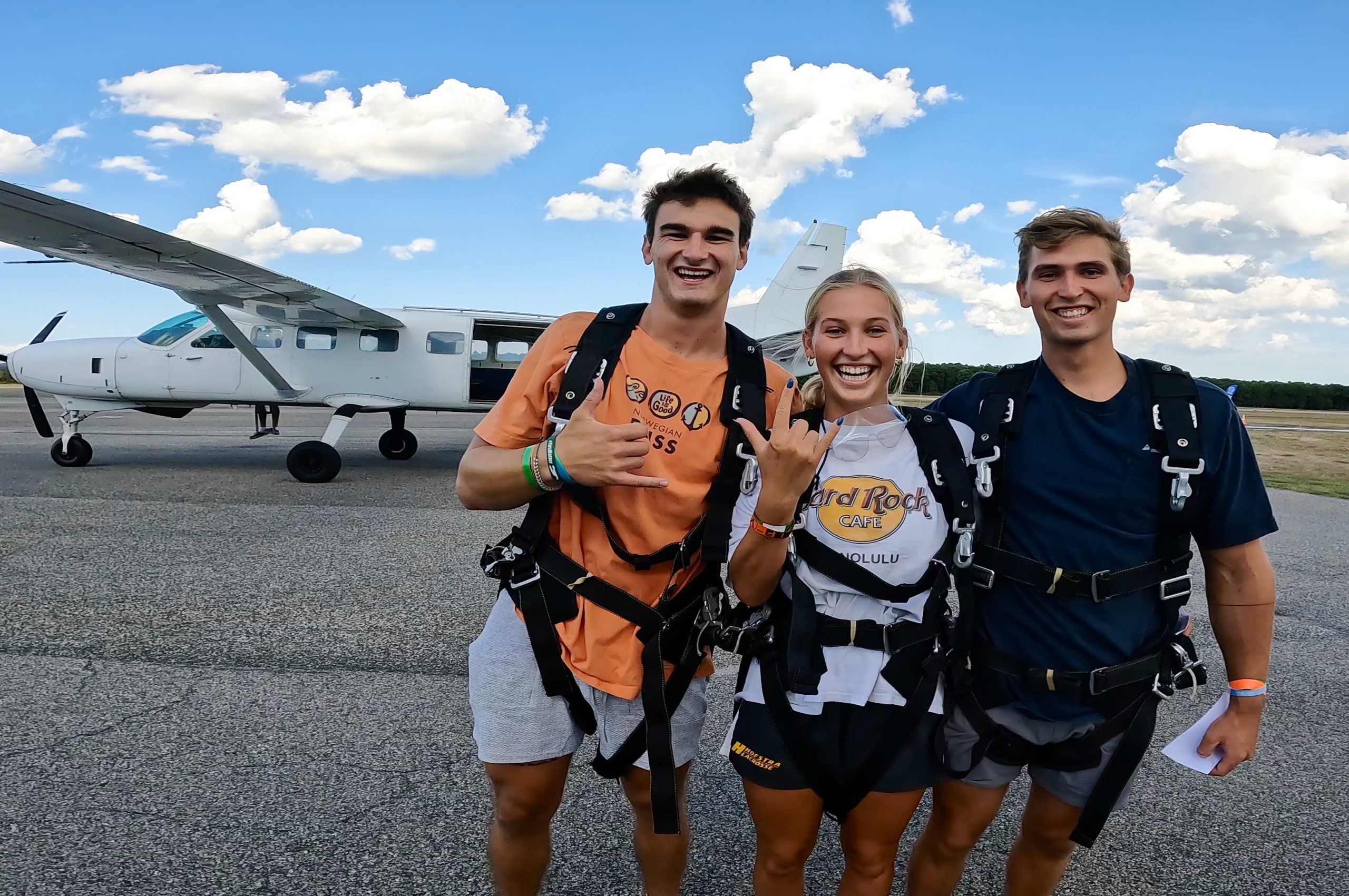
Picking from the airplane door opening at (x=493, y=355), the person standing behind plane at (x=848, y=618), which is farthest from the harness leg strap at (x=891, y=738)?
the airplane door opening at (x=493, y=355)

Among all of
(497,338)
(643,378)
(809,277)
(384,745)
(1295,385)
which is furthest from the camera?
(1295,385)

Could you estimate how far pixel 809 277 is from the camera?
21000mm

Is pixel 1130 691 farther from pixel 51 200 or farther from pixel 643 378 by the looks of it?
pixel 51 200

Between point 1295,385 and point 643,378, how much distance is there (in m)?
89.6

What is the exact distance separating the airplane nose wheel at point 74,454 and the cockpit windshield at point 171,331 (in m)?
1.78

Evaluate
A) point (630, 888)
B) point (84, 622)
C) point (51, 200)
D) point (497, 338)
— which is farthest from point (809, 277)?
point (630, 888)

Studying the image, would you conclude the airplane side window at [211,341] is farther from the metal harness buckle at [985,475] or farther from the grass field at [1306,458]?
the grass field at [1306,458]

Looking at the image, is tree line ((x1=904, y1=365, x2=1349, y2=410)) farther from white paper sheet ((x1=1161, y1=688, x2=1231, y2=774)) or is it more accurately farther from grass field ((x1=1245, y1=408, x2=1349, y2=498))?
white paper sheet ((x1=1161, y1=688, x2=1231, y2=774))

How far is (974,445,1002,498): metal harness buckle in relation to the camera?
205 cm

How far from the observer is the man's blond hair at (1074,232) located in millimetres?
2098

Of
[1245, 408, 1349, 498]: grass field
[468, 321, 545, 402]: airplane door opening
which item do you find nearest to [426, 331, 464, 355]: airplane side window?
[468, 321, 545, 402]: airplane door opening

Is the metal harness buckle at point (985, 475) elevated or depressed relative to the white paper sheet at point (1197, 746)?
elevated

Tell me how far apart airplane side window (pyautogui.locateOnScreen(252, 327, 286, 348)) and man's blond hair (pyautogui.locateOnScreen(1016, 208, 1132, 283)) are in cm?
1281

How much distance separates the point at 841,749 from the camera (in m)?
1.95
